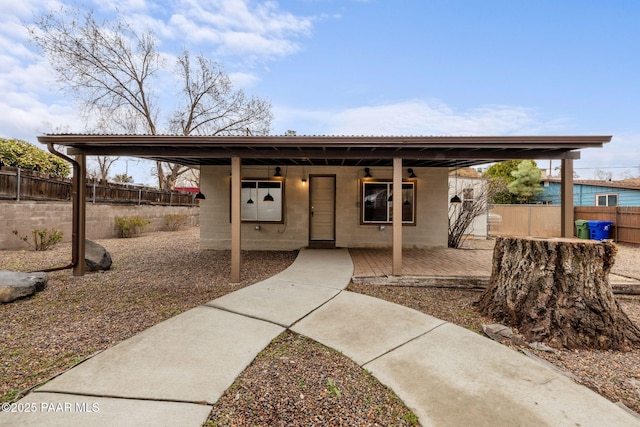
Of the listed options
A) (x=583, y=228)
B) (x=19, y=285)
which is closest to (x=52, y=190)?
(x=19, y=285)

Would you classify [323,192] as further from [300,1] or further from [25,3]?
[25,3]

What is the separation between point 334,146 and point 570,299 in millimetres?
3692

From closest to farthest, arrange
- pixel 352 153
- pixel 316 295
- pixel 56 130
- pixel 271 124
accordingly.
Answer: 1. pixel 316 295
2. pixel 352 153
3. pixel 56 130
4. pixel 271 124

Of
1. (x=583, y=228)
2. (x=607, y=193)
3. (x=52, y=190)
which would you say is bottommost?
(x=583, y=228)

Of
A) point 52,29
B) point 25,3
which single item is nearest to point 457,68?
point 25,3

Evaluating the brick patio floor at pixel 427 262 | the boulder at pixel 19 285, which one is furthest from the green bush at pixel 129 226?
the brick patio floor at pixel 427 262

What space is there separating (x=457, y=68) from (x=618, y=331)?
11483mm

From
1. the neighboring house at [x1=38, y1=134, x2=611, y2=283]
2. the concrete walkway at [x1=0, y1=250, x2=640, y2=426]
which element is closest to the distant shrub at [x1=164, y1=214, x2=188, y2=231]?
the neighboring house at [x1=38, y1=134, x2=611, y2=283]

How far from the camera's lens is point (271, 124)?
1758 centimetres

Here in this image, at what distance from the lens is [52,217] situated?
27.3 feet

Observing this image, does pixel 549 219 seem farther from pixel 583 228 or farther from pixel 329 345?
pixel 329 345

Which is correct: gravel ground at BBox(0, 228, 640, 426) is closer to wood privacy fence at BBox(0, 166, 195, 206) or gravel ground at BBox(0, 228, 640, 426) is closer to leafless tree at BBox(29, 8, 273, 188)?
wood privacy fence at BBox(0, 166, 195, 206)

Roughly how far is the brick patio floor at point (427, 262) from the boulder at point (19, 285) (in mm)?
4862

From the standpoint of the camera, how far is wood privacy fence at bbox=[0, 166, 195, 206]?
7.32 meters
